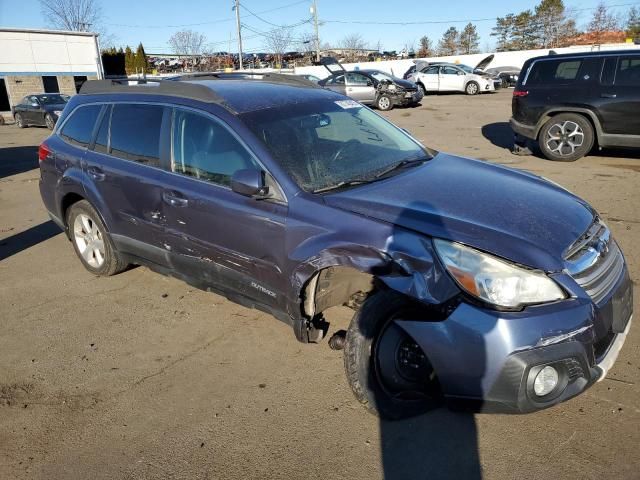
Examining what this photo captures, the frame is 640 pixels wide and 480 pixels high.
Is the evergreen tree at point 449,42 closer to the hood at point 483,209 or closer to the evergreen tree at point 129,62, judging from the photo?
the evergreen tree at point 129,62

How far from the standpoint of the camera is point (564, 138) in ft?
30.2

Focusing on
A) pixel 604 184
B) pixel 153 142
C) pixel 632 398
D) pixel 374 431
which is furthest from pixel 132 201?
pixel 604 184

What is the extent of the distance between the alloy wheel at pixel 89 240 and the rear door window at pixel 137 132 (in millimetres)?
872

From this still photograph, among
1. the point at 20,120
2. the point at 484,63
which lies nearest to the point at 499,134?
the point at 20,120

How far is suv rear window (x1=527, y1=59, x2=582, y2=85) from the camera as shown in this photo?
897 centimetres

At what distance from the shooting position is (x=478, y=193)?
3.06 metres

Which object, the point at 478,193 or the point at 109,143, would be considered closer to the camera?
the point at 478,193

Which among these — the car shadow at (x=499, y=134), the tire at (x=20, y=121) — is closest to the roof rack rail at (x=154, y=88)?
the car shadow at (x=499, y=134)

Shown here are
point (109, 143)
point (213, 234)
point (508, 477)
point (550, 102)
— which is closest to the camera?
point (508, 477)

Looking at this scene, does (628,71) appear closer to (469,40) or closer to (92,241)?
(92,241)

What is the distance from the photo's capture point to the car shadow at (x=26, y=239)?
5.88 meters

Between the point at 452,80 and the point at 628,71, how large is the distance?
1768cm

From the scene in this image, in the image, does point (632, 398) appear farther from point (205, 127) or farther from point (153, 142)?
point (153, 142)

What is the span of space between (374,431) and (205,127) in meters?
2.28
